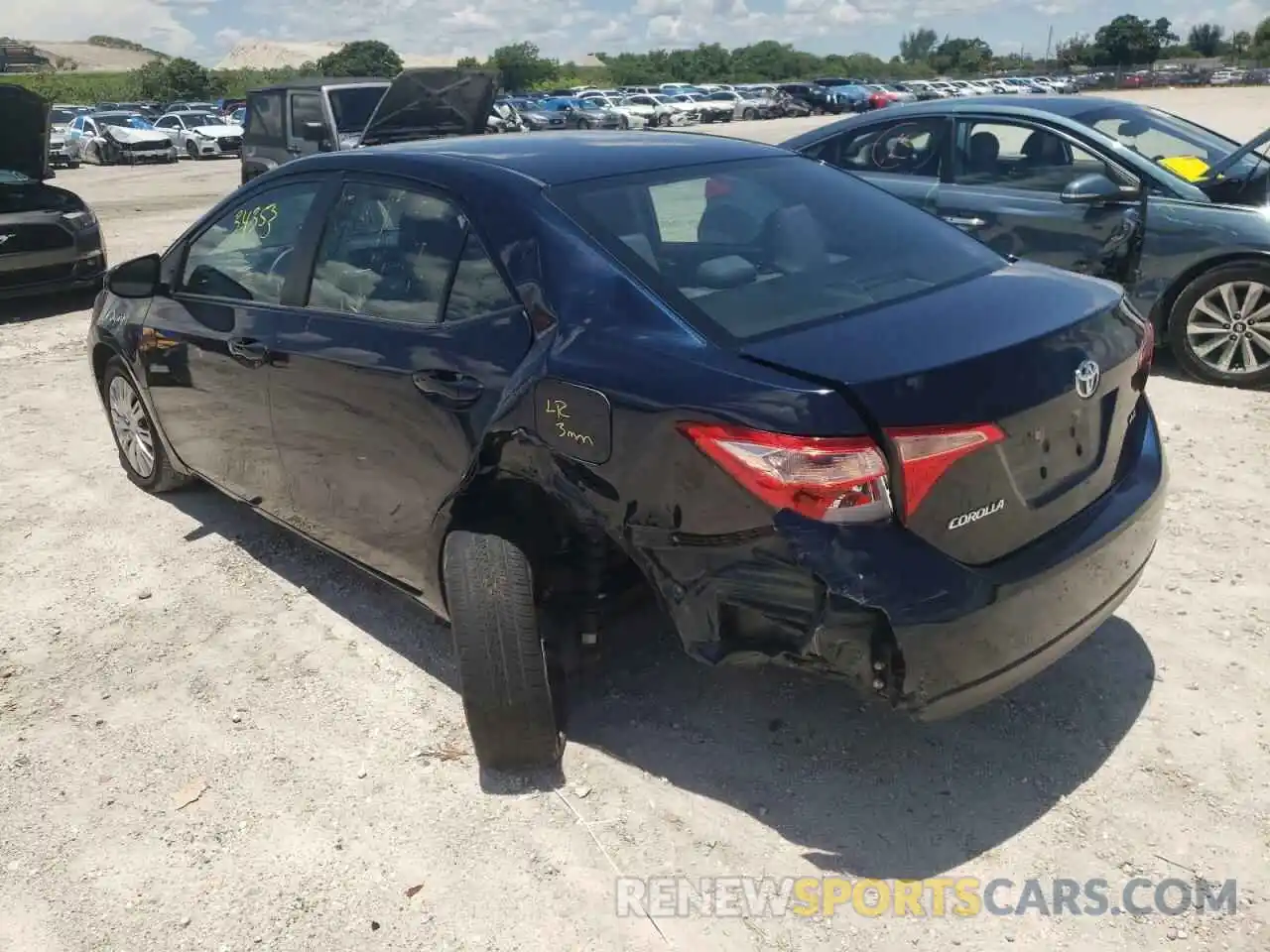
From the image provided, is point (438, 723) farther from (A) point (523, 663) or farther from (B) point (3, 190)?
(B) point (3, 190)

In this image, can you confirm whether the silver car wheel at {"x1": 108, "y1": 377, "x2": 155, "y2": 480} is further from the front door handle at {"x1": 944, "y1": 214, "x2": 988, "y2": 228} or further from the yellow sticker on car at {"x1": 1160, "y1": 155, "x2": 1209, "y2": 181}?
the yellow sticker on car at {"x1": 1160, "y1": 155, "x2": 1209, "y2": 181}

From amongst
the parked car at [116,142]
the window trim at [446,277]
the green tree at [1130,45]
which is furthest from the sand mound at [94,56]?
the window trim at [446,277]

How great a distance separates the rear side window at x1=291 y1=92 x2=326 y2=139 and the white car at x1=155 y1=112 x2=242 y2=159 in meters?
Answer: 22.2

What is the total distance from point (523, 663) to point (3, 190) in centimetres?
890

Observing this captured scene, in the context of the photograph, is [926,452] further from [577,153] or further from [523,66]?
[523,66]

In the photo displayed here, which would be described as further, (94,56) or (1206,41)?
(94,56)

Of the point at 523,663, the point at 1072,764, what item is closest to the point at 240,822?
the point at 523,663

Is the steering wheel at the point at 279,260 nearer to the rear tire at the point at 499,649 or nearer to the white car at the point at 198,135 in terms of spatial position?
the rear tire at the point at 499,649

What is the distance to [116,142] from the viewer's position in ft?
101

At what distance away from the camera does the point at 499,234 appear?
297 centimetres

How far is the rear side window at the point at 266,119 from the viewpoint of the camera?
1329 centimetres

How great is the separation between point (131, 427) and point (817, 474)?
3998 millimetres

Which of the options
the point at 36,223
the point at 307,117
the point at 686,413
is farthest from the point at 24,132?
the point at 686,413

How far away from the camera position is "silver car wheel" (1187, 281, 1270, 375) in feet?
19.4
